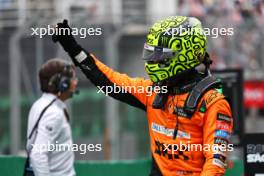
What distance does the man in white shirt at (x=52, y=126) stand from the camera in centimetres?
684

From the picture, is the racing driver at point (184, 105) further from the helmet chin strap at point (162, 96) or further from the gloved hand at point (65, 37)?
the gloved hand at point (65, 37)

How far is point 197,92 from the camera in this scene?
5.44 metres

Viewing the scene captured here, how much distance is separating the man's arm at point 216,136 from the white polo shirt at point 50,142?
1.84m

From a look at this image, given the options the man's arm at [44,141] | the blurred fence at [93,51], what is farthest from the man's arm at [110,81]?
the blurred fence at [93,51]

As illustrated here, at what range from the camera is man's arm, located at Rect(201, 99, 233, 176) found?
5.28 m

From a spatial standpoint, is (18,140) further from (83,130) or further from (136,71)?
Answer: (136,71)

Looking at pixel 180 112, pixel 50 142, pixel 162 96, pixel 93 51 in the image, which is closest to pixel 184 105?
pixel 180 112

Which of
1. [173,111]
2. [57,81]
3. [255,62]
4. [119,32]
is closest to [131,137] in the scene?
[119,32]

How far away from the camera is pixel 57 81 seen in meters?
7.22

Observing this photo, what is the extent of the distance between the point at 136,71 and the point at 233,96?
387cm

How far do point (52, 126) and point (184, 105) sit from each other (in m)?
1.78

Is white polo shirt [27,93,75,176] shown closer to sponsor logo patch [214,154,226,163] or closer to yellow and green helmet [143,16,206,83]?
yellow and green helmet [143,16,206,83]

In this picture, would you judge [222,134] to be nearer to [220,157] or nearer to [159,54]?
[220,157]

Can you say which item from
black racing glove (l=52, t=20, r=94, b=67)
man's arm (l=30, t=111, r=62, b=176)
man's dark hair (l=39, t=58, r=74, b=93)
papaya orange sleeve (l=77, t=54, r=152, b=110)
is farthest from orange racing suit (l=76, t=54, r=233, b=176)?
man's dark hair (l=39, t=58, r=74, b=93)
